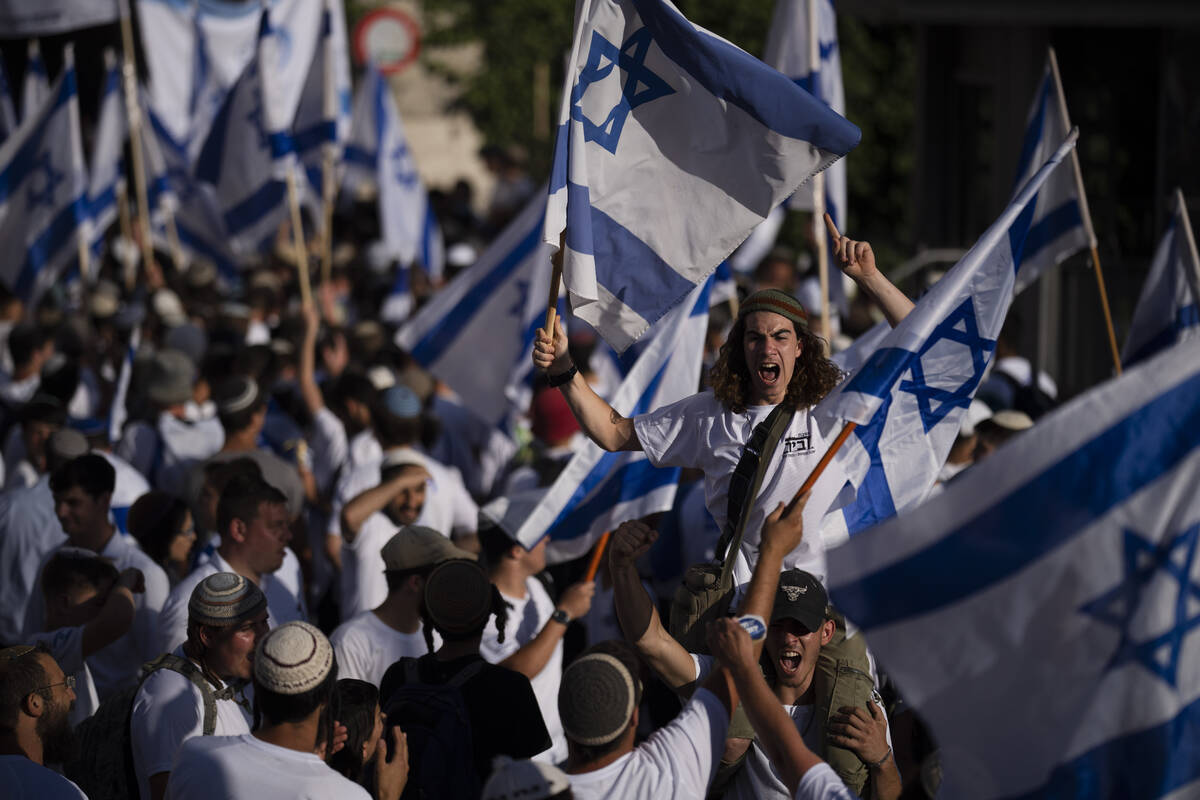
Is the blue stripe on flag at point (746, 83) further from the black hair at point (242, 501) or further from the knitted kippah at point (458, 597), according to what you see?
the black hair at point (242, 501)

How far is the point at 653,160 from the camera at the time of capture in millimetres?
4969

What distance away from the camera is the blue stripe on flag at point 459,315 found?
28.2ft

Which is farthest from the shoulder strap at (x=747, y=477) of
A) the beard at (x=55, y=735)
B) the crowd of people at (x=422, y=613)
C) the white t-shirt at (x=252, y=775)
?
the beard at (x=55, y=735)

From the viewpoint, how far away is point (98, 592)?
5.36 metres

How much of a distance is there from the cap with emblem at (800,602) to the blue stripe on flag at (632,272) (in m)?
1.10

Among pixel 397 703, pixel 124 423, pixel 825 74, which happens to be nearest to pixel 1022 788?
pixel 397 703

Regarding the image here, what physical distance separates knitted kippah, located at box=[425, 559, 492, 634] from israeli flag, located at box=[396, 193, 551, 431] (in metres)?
3.91

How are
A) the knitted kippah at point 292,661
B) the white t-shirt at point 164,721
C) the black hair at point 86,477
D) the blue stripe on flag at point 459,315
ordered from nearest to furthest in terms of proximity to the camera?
the knitted kippah at point 292,661
the white t-shirt at point 164,721
the black hair at point 86,477
the blue stripe on flag at point 459,315

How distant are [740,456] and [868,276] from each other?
756 millimetres

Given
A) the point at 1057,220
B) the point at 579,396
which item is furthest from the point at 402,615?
the point at 1057,220

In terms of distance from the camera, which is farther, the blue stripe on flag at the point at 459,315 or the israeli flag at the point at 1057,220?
the blue stripe on flag at the point at 459,315

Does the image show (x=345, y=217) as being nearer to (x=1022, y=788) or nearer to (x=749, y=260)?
(x=749, y=260)

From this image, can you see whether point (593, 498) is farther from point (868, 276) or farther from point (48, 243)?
point (48, 243)

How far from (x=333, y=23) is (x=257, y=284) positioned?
2.31m
